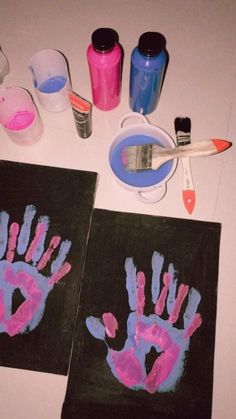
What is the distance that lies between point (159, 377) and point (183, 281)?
0.18 m

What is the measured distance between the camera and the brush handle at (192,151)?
0.58m

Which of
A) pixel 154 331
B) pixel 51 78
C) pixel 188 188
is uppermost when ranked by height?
pixel 51 78

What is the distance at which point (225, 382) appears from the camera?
588 millimetres

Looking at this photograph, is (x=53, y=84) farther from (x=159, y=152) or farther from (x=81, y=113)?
(x=159, y=152)

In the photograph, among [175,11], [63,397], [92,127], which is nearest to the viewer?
[63,397]

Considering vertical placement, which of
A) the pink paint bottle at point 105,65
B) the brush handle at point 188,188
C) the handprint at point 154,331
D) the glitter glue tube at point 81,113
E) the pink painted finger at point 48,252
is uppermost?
the pink paint bottle at point 105,65

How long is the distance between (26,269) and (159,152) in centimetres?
35

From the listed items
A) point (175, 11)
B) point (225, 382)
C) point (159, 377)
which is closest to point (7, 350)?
point (159, 377)

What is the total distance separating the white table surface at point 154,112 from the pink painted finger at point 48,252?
0.11 meters

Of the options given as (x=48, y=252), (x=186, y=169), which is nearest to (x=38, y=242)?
(x=48, y=252)

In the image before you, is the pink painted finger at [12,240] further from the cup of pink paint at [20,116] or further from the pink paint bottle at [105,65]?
the pink paint bottle at [105,65]

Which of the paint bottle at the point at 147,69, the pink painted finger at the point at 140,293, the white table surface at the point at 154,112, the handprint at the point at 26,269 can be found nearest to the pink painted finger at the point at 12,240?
the handprint at the point at 26,269

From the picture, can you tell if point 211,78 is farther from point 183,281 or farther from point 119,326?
point 119,326

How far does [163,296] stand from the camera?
61 cm
